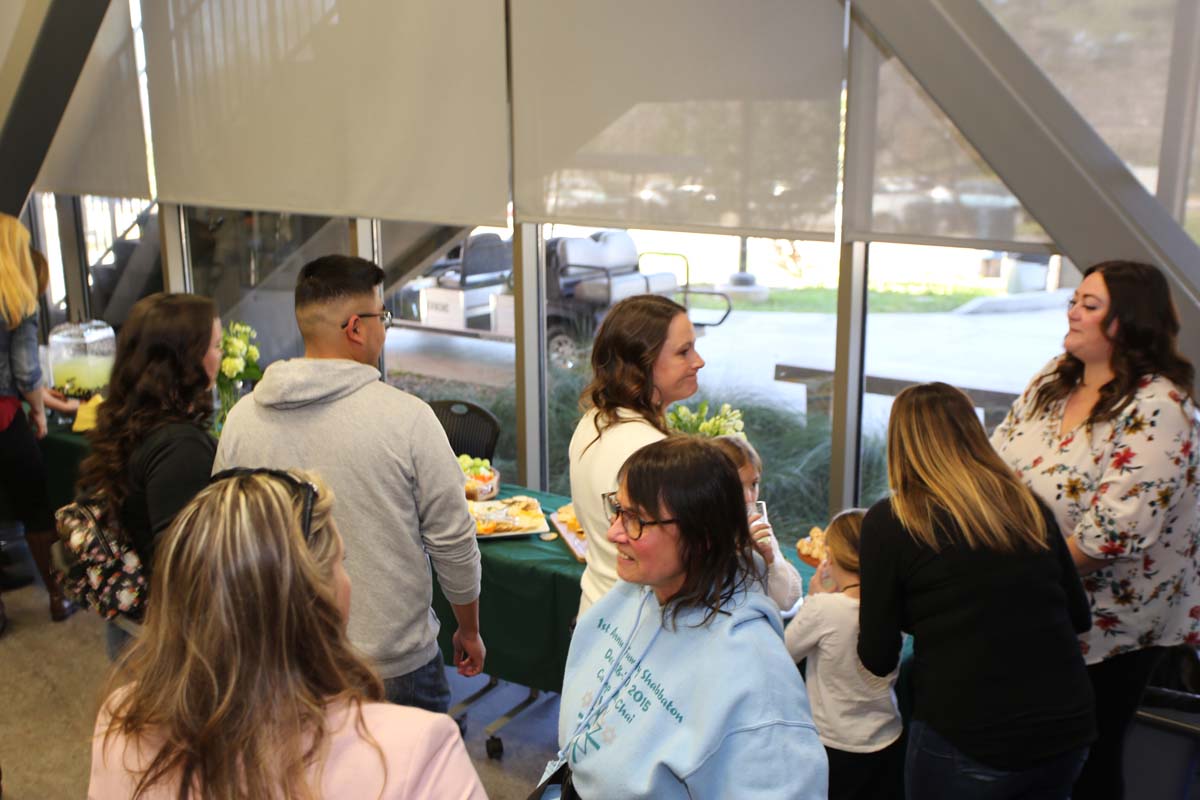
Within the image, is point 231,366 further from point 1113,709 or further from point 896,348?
point 1113,709

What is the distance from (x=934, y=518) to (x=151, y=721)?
1365mm

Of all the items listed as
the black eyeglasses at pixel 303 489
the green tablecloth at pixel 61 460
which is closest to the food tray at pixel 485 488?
the green tablecloth at pixel 61 460

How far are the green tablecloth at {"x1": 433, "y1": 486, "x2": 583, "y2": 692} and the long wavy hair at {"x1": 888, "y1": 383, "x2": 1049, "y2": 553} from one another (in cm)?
130

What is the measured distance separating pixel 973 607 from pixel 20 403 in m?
3.90

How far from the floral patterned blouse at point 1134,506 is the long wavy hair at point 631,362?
89 cm

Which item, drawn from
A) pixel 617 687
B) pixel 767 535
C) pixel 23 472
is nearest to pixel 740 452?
pixel 767 535

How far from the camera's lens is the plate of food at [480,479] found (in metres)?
3.65

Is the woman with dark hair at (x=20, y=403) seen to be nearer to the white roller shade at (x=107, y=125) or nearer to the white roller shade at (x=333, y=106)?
the white roller shade at (x=333, y=106)

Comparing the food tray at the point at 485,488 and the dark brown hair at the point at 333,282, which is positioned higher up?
the dark brown hair at the point at 333,282

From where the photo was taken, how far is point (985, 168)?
3115 mm

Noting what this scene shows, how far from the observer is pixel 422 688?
2.38 metres

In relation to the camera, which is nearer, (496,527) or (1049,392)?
(1049,392)

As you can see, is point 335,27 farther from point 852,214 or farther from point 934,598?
point 934,598

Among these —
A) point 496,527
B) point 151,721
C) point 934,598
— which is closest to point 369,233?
point 496,527
